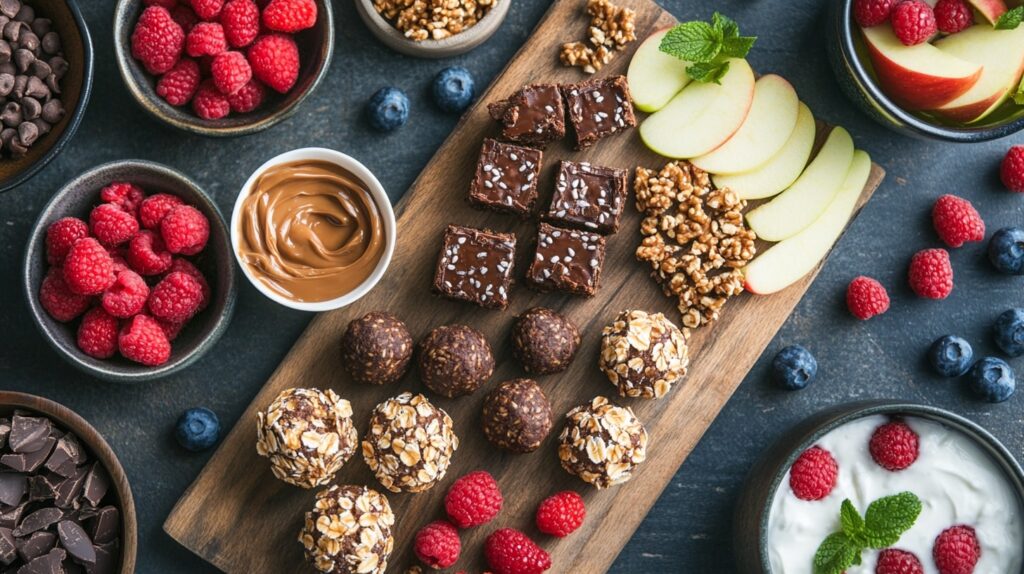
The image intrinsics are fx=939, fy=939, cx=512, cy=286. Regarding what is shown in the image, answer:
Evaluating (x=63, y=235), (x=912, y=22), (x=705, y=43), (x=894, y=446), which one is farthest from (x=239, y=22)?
(x=894, y=446)

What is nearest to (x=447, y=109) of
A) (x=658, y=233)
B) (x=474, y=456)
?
(x=658, y=233)

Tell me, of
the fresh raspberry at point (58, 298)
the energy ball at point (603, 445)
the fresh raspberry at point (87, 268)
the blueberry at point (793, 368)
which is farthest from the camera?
the blueberry at point (793, 368)

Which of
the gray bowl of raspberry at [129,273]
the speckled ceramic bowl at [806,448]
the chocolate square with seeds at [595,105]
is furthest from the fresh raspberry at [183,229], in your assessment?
the speckled ceramic bowl at [806,448]

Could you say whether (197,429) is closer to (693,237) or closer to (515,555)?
(515,555)

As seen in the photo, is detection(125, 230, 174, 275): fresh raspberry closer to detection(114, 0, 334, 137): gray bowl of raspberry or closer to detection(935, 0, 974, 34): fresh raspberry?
detection(114, 0, 334, 137): gray bowl of raspberry

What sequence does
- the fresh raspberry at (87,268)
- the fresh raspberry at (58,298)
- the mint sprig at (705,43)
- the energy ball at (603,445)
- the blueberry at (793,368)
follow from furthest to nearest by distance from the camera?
the blueberry at (793,368) < the mint sprig at (705,43) < the energy ball at (603,445) < the fresh raspberry at (58,298) < the fresh raspberry at (87,268)

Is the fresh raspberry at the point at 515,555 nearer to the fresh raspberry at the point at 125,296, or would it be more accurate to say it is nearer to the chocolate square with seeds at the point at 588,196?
the chocolate square with seeds at the point at 588,196
